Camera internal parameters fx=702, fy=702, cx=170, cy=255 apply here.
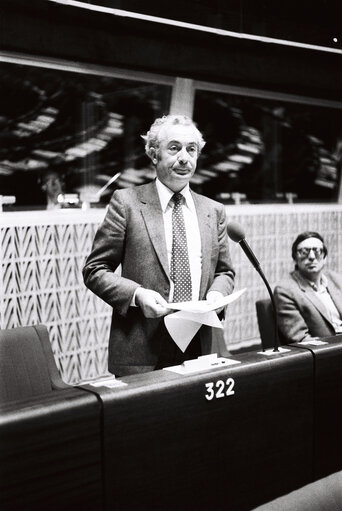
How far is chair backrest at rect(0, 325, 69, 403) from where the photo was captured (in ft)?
9.53

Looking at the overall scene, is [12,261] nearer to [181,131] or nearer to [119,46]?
[119,46]

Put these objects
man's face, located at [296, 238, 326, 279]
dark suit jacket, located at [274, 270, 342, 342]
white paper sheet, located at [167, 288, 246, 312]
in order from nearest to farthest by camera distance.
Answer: white paper sheet, located at [167, 288, 246, 312] → dark suit jacket, located at [274, 270, 342, 342] → man's face, located at [296, 238, 326, 279]

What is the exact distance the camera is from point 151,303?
2146 mm

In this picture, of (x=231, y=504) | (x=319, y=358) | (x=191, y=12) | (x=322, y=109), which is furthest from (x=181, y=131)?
(x=322, y=109)

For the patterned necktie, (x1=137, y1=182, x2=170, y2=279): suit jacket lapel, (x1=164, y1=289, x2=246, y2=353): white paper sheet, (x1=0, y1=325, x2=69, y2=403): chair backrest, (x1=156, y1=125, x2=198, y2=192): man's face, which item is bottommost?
(x1=0, y1=325, x2=69, y2=403): chair backrest

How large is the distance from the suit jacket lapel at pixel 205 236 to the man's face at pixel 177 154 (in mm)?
112

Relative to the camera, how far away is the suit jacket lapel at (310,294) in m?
3.68

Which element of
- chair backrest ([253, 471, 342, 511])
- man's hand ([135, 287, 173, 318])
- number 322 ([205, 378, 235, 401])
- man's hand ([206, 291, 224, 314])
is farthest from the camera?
man's hand ([206, 291, 224, 314])

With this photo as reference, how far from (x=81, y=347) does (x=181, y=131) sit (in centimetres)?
225

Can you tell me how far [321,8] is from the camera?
4.25m

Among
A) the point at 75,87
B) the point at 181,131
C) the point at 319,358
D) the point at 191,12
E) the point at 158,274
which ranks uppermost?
the point at 191,12

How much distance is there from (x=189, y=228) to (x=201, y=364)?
28.3 inches

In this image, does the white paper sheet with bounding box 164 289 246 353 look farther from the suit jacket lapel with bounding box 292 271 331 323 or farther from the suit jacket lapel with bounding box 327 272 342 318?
the suit jacket lapel with bounding box 327 272 342 318

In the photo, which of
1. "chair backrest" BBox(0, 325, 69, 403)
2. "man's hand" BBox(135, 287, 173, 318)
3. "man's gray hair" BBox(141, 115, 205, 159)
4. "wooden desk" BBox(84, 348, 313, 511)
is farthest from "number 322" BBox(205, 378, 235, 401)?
"chair backrest" BBox(0, 325, 69, 403)
